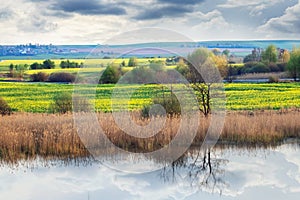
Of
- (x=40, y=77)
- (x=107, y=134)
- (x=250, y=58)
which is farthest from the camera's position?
(x=250, y=58)

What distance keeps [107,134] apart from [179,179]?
2751mm

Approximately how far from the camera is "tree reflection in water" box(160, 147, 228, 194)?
843 centimetres

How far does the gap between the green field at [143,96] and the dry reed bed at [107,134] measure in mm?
3092

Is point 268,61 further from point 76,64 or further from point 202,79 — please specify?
point 202,79

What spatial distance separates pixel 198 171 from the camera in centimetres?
920

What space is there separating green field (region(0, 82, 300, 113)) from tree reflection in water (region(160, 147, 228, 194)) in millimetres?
4612

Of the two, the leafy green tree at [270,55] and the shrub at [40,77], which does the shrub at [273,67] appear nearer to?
the leafy green tree at [270,55]

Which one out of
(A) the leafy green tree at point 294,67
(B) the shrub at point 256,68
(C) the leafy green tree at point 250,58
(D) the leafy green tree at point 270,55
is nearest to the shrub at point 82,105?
(A) the leafy green tree at point 294,67

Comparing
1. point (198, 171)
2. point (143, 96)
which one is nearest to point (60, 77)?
point (143, 96)

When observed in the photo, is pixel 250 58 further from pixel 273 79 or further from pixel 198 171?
pixel 198 171

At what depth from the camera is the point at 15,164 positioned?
9.66 meters

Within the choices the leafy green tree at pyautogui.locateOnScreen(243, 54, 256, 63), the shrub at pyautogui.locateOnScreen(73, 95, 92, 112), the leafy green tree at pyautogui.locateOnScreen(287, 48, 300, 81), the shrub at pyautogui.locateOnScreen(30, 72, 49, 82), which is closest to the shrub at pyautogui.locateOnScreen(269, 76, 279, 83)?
the leafy green tree at pyautogui.locateOnScreen(287, 48, 300, 81)

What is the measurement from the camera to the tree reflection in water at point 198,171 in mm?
8430

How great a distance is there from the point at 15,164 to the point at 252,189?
4.73m
